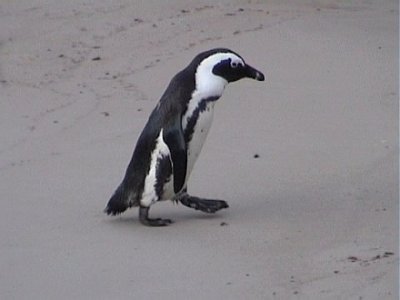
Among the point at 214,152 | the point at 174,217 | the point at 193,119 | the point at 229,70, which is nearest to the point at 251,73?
the point at 229,70

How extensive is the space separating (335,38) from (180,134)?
3.37 meters

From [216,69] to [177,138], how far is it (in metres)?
0.32

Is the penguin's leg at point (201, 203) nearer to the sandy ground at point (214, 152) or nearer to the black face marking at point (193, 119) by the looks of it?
the sandy ground at point (214, 152)

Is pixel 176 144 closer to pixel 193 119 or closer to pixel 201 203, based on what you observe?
pixel 193 119

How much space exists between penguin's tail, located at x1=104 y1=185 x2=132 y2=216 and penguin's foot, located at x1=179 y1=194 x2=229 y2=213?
0.75ft

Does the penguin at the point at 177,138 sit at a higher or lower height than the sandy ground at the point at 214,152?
higher

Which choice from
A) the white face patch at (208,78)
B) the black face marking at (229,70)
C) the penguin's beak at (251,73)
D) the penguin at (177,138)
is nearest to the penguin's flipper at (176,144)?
the penguin at (177,138)

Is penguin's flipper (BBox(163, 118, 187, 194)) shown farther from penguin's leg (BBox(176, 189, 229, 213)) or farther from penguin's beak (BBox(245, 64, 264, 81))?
penguin's beak (BBox(245, 64, 264, 81))

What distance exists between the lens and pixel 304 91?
7.71m

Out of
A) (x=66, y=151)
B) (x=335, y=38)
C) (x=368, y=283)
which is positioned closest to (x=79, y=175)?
(x=66, y=151)

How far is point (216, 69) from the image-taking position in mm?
5625

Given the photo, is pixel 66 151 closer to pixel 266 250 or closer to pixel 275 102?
pixel 275 102

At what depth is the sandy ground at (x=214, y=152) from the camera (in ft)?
16.5

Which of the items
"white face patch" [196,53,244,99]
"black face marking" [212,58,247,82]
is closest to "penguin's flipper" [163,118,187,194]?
"white face patch" [196,53,244,99]
